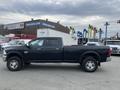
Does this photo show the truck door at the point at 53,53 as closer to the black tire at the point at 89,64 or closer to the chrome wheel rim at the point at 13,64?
the black tire at the point at 89,64

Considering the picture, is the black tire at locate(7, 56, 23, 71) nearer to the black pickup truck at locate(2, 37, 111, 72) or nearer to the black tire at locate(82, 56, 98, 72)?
the black pickup truck at locate(2, 37, 111, 72)

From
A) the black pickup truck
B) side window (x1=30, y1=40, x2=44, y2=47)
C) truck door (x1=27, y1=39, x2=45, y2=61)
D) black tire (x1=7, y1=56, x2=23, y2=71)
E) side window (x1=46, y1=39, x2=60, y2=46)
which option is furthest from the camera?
side window (x1=46, y1=39, x2=60, y2=46)

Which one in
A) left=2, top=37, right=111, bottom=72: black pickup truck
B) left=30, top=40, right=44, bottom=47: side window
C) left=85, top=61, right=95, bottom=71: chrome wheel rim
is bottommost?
left=85, top=61, right=95, bottom=71: chrome wheel rim

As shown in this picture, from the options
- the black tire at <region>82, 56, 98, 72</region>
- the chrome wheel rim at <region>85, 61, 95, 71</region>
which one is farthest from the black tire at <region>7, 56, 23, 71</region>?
the chrome wheel rim at <region>85, 61, 95, 71</region>

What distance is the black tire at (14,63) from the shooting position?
1271 centimetres

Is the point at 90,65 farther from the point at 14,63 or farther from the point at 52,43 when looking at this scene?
the point at 14,63

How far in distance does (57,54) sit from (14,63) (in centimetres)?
227

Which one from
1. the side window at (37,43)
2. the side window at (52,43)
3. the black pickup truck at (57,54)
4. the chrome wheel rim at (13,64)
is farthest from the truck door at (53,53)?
the chrome wheel rim at (13,64)

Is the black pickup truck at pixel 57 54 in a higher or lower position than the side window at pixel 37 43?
lower

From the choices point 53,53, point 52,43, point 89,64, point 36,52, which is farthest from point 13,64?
point 89,64

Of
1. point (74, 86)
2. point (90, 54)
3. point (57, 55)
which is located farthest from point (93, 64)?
point (74, 86)

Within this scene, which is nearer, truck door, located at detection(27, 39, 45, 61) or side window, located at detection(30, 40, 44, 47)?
truck door, located at detection(27, 39, 45, 61)

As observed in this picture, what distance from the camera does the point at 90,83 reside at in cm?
959

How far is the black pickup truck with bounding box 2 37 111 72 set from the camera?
506 inches
